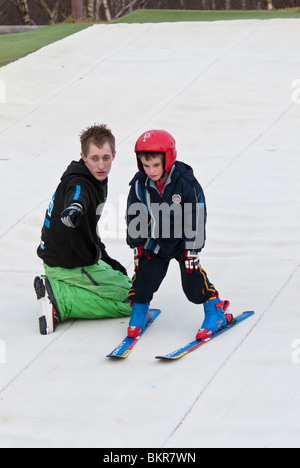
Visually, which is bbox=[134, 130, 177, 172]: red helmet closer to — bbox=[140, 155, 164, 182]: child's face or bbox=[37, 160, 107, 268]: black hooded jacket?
bbox=[140, 155, 164, 182]: child's face

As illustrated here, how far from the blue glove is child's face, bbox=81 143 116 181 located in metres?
0.35

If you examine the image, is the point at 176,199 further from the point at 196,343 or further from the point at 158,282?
Answer: the point at 196,343

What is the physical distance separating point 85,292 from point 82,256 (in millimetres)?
231

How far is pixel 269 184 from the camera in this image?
7.20 meters

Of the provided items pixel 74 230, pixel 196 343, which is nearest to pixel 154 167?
pixel 74 230

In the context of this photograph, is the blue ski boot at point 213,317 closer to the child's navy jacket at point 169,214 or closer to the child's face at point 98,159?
the child's navy jacket at point 169,214

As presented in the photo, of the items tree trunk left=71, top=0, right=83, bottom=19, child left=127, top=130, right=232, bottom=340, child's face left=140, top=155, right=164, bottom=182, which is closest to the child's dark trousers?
child left=127, top=130, right=232, bottom=340

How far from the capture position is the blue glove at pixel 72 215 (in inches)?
167

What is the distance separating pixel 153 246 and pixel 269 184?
2.88 m

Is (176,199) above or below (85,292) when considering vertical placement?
above

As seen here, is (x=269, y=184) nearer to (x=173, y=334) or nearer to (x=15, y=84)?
(x=173, y=334)

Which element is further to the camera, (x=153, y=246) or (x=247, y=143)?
(x=247, y=143)

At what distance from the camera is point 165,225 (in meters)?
4.49

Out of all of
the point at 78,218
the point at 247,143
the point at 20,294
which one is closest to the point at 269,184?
the point at 247,143
